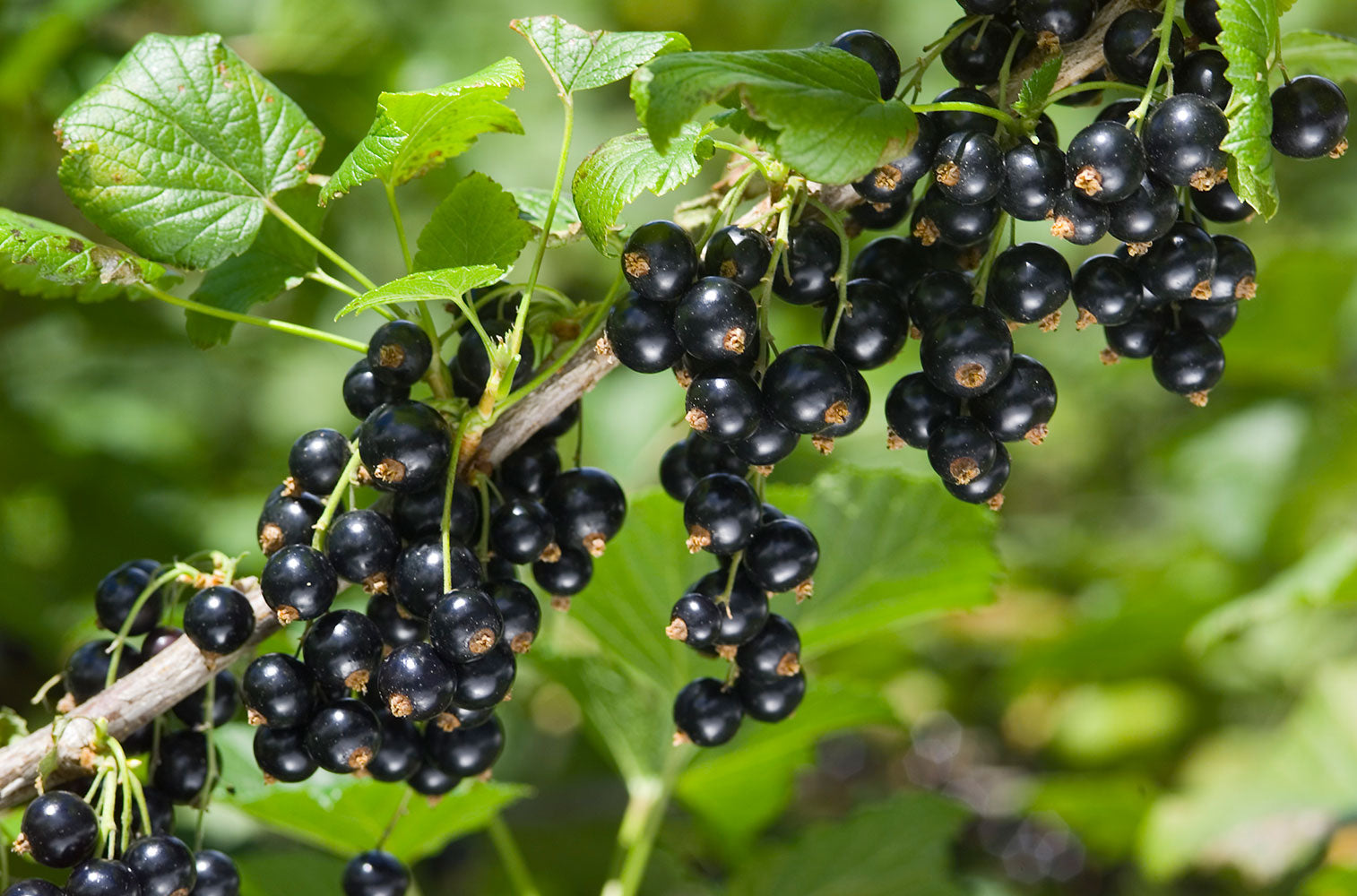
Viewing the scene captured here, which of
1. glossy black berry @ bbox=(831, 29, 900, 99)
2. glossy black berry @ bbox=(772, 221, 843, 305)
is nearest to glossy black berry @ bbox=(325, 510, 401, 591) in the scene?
glossy black berry @ bbox=(772, 221, 843, 305)

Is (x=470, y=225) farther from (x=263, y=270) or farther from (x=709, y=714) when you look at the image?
(x=709, y=714)

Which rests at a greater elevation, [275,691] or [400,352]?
[400,352]

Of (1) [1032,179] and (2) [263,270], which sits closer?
(1) [1032,179]

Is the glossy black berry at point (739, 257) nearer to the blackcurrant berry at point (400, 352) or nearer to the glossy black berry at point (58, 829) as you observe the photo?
the blackcurrant berry at point (400, 352)

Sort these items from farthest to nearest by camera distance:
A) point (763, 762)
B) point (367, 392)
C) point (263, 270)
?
1. point (763, 762)
2. point (263, 270)
3. point (367, 392)

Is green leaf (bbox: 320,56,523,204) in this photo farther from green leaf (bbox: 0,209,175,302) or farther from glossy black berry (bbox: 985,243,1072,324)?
glossy black berry (bbox: 985,243,1072,324)

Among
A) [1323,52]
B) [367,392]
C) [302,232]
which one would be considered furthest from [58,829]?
[1323,52]

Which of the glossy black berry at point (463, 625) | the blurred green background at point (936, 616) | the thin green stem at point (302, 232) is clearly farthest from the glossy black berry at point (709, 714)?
the blurred green background at point (936, 616)
